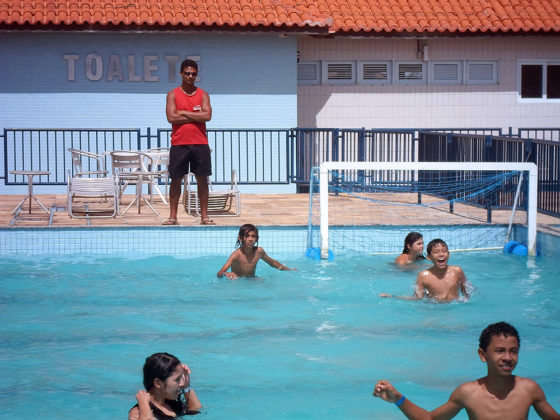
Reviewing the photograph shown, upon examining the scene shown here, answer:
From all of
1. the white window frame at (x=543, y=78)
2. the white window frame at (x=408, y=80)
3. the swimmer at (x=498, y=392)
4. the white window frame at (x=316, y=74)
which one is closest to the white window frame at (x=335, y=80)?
the white window frame at (x=316, y=74)

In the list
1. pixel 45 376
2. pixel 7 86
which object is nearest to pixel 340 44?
pixel 7 86

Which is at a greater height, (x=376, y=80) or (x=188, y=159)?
(x=376, y=80)

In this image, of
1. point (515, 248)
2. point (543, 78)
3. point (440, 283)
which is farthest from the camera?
point (543, 78)

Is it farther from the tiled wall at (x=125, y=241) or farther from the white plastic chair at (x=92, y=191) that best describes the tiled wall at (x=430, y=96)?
the tiled wall at (x=125, y=241)

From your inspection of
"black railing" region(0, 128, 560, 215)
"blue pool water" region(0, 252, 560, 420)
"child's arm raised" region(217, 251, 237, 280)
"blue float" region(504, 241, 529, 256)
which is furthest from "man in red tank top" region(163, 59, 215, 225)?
"black railing" region(0, 128, 560, 215)

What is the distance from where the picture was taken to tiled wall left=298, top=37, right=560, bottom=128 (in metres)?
19.3

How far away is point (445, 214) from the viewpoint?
14.3m

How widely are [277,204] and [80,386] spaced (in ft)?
28.7

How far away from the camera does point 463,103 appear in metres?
19.7

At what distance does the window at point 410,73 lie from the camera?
64.0ft

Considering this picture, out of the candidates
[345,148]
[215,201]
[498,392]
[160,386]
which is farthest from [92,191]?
[498,392]

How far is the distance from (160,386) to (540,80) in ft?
52.0

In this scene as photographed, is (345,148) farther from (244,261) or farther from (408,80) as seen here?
(244,261)

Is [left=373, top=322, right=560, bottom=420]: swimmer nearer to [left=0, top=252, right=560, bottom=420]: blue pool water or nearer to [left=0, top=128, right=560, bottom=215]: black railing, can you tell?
→ [left=0, top=252, right=560, bottom=420]: blue pool water
